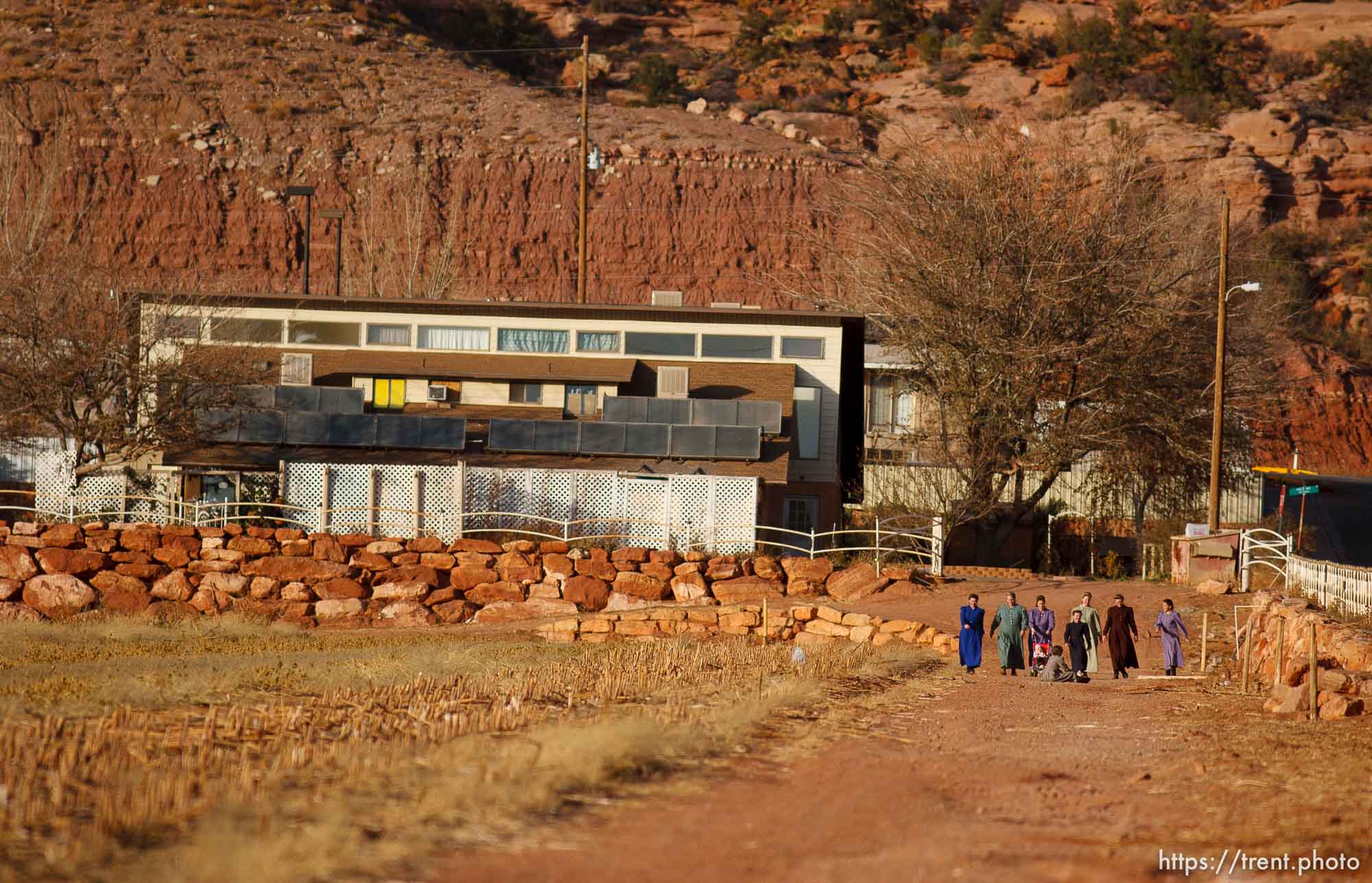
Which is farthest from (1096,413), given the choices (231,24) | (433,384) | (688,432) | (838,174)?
(231,24)

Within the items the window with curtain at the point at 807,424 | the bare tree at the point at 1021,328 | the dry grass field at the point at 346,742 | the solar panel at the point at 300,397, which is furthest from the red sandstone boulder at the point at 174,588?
the bare tree at the point at 1021,328

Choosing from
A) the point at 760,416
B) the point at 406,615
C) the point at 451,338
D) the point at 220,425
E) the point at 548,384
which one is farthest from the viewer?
the point at 451,338

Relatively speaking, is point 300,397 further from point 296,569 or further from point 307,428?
point 296,569

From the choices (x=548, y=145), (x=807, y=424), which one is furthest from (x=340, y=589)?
(x=548, y=145)

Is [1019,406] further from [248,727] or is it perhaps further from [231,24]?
[231,24]

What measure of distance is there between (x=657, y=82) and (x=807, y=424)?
208 ft

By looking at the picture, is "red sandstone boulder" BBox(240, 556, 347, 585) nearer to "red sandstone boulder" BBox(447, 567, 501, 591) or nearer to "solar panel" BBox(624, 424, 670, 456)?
"red sandstone boulder" BBox(447, 567, 501, 591)

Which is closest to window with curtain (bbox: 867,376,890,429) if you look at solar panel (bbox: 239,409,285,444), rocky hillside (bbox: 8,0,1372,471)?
solar panel (bbox: 239,409,285,444)

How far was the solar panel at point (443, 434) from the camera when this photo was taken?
33156 mm

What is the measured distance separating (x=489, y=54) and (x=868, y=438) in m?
69.2

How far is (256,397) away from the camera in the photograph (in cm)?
3400

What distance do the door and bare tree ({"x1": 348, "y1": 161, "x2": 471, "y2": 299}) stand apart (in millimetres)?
23550

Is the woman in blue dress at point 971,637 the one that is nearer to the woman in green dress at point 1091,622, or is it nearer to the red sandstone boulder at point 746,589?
the woman in green dress at point 1091,622

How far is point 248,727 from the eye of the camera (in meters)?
11.3
